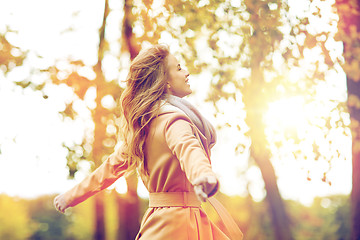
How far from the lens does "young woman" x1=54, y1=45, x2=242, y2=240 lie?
2916 millimetres

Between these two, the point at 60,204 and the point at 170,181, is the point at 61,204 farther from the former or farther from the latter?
the point at 170,181

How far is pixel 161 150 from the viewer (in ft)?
9.81

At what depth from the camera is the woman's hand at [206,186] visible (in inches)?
91.0

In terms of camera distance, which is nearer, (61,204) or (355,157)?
(61,204)

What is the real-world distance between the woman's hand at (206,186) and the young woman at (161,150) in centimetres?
28

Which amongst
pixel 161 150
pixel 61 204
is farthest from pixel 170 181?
pixel 61 204

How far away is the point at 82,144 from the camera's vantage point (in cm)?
741

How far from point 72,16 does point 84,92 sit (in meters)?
1.39

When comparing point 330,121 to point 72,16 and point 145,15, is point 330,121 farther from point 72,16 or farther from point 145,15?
point 72,16

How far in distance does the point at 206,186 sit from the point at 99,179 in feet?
4.14

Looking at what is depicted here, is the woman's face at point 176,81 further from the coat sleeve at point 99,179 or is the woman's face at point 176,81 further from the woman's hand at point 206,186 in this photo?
the woman's hand at point 206,186

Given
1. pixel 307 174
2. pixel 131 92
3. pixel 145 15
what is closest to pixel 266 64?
pixel 307 174

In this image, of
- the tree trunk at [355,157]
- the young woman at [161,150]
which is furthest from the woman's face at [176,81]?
the tree trunk at [355,157]

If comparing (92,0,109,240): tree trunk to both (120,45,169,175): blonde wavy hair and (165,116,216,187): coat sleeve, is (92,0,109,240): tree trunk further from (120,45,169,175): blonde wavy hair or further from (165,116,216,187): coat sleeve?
(165,116,216,187): coat sleeve
